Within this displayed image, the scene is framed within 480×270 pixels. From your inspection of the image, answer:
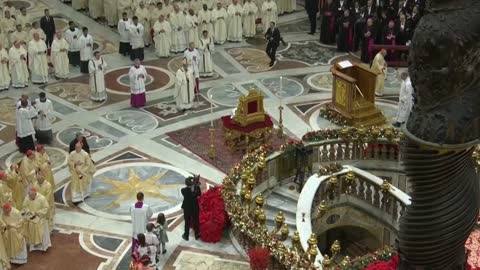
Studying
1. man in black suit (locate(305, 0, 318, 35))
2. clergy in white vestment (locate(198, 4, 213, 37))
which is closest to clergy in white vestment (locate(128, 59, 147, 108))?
clergy in white vestment (locate(198, 4, 213, 37))

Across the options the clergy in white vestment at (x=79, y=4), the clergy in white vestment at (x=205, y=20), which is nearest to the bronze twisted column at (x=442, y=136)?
the clergy in white vestment at (x=205, y=20)

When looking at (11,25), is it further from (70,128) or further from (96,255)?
(96,255)

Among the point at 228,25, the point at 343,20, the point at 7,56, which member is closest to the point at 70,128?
the point at 7,56

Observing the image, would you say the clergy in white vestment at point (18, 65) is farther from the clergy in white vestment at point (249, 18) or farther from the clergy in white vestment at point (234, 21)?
the clergy in white vestment at point (249, 18)

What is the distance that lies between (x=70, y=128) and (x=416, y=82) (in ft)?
45.5

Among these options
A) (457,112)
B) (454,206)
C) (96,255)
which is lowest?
(96,255)

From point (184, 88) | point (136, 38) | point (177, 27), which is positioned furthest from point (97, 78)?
point (177, 27)

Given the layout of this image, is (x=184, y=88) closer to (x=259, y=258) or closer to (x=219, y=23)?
(x=219, y=23)

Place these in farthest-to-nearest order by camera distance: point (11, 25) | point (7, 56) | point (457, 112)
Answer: point (11, 25) → point (7, 56) → point (457, 112)

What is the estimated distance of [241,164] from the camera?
17469mm

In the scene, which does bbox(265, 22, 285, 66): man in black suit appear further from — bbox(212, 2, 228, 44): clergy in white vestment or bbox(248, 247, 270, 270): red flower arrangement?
bbox(248, 247, 270, 270): red flower arrangement

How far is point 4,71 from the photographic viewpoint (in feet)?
76.6

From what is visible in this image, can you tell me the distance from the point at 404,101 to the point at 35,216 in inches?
376

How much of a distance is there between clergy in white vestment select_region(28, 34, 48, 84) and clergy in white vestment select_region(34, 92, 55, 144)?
147 inches
